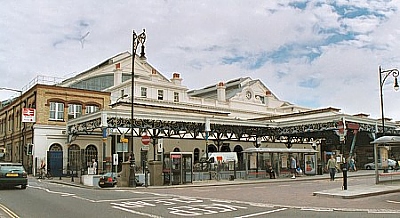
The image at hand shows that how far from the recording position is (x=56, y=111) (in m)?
48.8

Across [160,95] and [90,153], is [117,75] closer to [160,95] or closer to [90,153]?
[160,95]

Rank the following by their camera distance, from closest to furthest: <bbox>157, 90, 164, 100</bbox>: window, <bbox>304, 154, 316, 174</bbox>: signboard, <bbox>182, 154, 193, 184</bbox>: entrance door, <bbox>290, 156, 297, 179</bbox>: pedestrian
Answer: <bbox>182, 154, 193, 184</bbox>: entrance door → <bbox>290, 156, 297, 179</bbox>: pedestrian → <bbox>304, 154, 316, 174</bbox>: signboard → <bbox>157, 90, 164, 100</bbox>: window

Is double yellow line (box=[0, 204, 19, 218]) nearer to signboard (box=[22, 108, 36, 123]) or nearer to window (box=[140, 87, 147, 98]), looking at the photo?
signboard (box=[22, 108, 36, 123])

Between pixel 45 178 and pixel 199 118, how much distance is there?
15448 millimetres

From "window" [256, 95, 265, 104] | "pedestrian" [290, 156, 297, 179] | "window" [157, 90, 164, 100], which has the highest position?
"window" [256, 95, 265, 104]

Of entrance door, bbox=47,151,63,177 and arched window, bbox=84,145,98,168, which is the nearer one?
entrance door, bbox=47,151,63,177

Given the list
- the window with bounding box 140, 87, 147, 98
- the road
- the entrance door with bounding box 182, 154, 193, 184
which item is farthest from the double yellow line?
the window with bounding box 140, 87, 147, 98

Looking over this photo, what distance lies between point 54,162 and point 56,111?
5.82 m

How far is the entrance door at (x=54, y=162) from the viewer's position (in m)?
45.3

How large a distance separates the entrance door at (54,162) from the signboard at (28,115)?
13.1 ft

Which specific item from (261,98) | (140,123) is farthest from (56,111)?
(261,98)

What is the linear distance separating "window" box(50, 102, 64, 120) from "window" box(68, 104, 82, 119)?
996 mm

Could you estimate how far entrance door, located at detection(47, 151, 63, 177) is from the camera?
45.3 metres

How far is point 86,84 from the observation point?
67500mm
